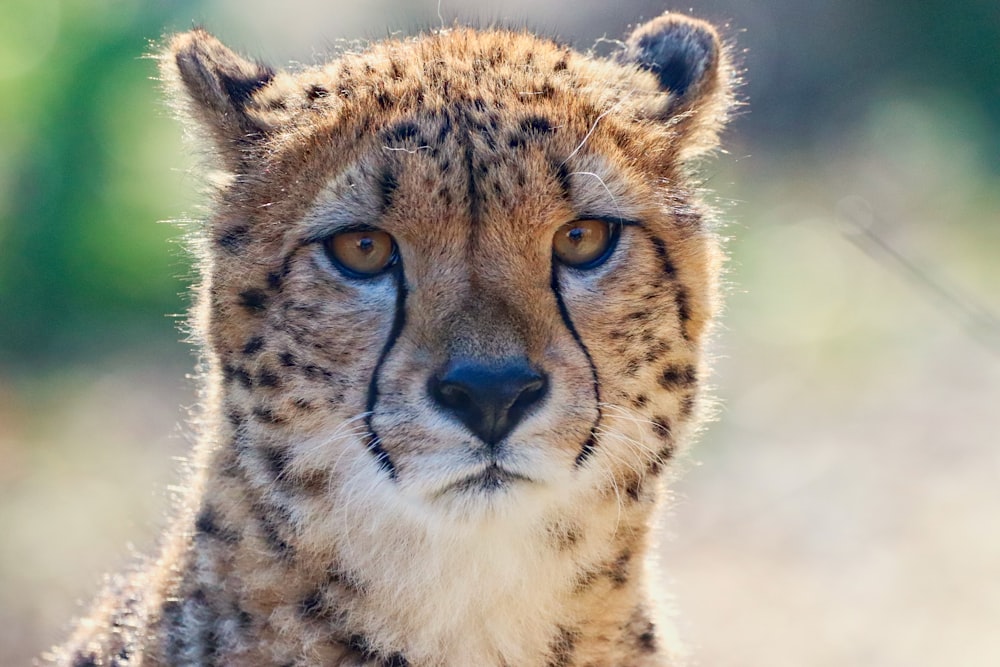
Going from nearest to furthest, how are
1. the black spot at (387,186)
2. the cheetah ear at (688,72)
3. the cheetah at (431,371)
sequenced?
the cheetah at (431,371) < the black spot at (387,186) < the cheetah ear at (688,72)

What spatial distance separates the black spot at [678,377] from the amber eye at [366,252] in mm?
513

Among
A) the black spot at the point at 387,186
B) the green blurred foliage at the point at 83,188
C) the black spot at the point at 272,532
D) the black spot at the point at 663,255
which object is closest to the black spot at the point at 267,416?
the black spot at the point at 272,532

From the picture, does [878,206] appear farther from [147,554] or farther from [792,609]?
[147,554]

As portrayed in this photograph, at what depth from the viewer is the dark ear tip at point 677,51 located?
246 cm

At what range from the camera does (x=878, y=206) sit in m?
7.67

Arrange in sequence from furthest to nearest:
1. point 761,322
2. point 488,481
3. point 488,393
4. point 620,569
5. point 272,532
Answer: point 761,322 < point 620,569 < point 272,532 < point 488,481 < point 488,393

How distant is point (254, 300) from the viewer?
2.08 m

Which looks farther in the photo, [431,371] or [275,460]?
[275,460]

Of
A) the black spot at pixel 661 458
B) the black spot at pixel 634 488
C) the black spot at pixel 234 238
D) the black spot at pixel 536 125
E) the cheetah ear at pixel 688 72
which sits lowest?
the black spot at pixel 634 488

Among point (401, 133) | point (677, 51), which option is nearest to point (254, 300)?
point (401, 133)

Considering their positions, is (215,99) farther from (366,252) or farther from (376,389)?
(376,389)

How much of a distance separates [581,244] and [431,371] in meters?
0.38

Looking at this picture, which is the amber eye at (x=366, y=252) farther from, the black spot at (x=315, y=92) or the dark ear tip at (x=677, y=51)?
the dark ear tip at (x=677, y=51)

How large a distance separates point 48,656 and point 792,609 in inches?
100.0
